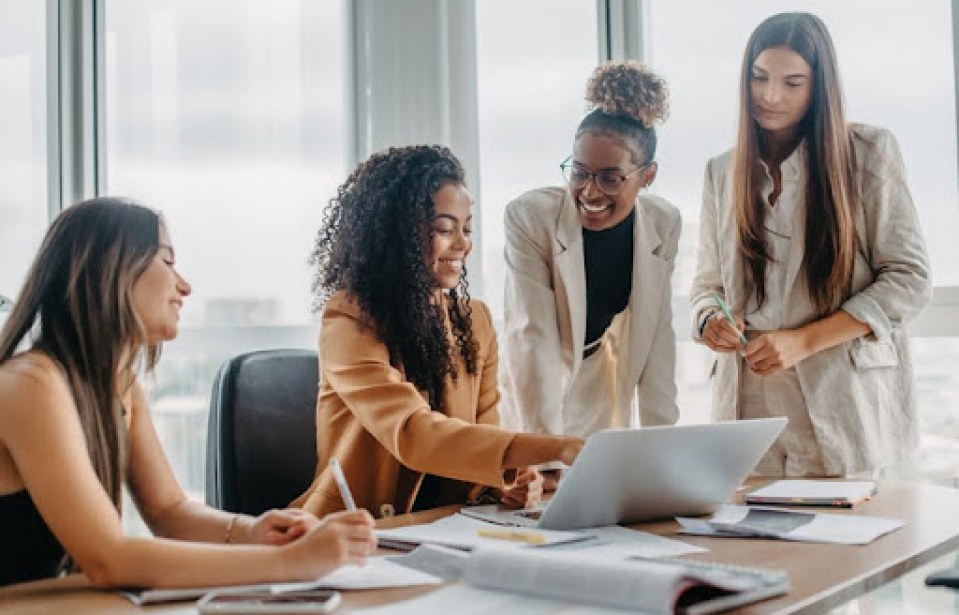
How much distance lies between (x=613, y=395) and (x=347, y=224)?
0.66 m

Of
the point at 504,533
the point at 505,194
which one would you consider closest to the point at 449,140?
the point at 505,194

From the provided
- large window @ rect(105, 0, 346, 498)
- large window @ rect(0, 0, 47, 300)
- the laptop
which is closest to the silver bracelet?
the laptop

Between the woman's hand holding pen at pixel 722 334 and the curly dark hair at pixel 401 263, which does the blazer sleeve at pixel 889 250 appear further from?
the curly dark hair at pixel 401 263

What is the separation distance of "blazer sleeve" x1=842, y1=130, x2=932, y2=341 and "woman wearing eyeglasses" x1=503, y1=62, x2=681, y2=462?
16.1 inches

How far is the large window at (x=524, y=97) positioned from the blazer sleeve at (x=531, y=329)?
103 centimetres

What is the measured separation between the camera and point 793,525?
1.63 m

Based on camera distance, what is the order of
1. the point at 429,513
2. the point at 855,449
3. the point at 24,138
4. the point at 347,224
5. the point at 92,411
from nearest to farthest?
the point at 92,411, the point at 429,513, the point at 347,224, the point at 855,449, the point at 24,138

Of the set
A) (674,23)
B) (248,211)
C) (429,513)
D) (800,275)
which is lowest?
(429,513)

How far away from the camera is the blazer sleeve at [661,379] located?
234 centimetres

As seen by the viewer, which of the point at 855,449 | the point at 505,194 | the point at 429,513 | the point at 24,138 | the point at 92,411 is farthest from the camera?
the point at 505,194

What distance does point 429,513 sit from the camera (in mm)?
1796

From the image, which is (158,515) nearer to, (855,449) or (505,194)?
(855,449)

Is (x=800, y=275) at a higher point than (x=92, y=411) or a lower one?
higher

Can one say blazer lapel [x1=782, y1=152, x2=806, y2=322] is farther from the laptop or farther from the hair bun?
the laptop
